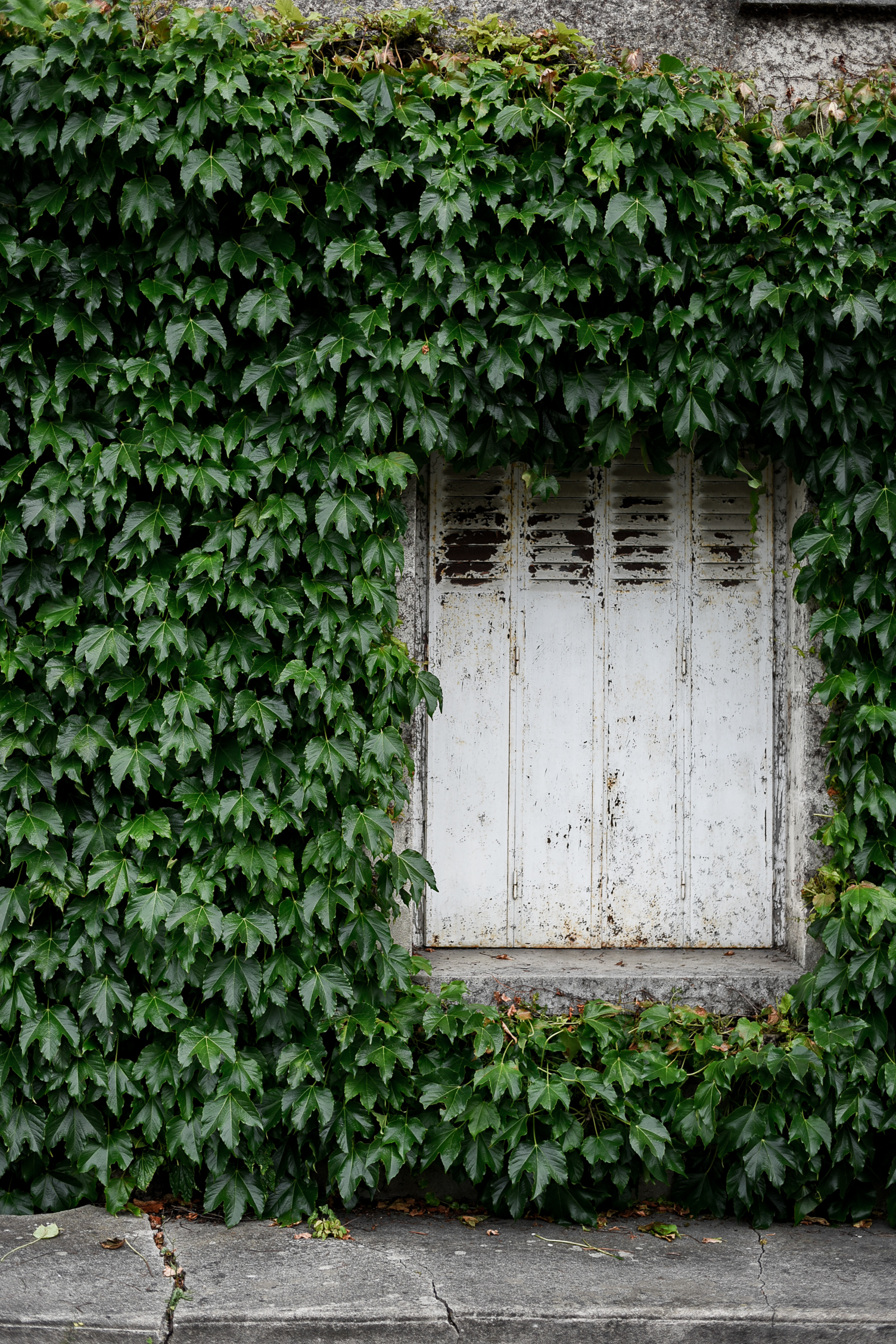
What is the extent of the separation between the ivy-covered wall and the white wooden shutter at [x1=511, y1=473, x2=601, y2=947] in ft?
1.60

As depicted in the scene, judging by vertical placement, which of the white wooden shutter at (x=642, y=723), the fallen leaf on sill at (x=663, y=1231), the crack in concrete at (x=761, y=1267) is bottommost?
the crack in concrete at (x=761, y=1267)

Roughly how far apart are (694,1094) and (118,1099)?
207cm

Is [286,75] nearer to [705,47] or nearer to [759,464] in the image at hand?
[705,47]

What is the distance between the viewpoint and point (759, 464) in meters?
3.97

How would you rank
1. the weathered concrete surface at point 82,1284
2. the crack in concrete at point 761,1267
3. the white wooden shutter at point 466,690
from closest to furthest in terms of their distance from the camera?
1. the weathered concrete surface at point 82,1284
2. the crack in concrete at point 761,1267
3. the white wooden shutter at point 466,690

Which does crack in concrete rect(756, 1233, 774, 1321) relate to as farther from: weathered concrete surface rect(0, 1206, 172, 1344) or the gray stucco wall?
the gray stucco wall

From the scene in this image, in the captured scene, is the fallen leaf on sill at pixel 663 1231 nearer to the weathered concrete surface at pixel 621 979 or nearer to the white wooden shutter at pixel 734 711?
the weathered concrete surface at pixel 621 979

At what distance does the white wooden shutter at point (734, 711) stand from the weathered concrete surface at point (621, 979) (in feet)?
0.80

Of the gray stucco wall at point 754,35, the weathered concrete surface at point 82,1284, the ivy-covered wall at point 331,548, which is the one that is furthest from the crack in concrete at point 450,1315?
the gray stucco wall at point 754,35

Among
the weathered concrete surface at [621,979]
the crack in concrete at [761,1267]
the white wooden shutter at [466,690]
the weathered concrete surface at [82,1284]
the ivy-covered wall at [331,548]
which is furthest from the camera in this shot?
the white wooden shutter at [466,690]

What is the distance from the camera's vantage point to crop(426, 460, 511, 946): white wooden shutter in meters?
4.09

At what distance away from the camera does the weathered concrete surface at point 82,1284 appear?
9.82 ft

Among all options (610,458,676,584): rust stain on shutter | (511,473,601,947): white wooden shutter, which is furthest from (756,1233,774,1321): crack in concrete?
(610,458,676,584): rust stain on shutter

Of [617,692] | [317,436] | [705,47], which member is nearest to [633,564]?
[617,692]
